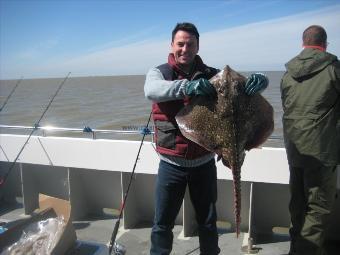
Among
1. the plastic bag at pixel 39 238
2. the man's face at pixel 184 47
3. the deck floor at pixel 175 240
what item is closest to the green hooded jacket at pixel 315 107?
the man's face at pixel 184 47

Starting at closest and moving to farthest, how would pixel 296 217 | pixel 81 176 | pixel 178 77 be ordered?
pixel 178 77, pixel 296 217, pixel 81 176

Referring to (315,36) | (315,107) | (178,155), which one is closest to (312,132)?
(315,107)

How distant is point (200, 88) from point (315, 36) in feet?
4.81

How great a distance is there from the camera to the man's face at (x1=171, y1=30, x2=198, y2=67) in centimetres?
267

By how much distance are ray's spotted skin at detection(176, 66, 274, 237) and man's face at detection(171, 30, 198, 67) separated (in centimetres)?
36

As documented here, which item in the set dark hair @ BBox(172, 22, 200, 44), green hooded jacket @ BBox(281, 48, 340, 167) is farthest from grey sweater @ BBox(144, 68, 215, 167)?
green hooded jacket @ BBox(281, 48, 340, 167)

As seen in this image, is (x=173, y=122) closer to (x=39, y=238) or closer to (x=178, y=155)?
(x=178, y=155)

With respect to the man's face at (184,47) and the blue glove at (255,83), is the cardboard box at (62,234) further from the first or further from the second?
the blue glove at (255,83)

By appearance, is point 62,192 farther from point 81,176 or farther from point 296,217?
point 296,217

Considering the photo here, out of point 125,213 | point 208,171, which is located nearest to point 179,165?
point 208,171

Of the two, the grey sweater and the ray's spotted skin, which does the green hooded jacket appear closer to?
the ray's spotted skin

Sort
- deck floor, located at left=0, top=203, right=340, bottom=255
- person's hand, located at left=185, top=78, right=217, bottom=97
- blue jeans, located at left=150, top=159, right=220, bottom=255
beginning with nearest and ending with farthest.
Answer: person's hand, located at left=185, top=78, right=217, bottom=97 < blue jeans, located at left=150, top=159, right=220, bottom=255 < deck floor, located at left=0, top=203, right=340, bottom=255

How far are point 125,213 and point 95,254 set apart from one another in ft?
5.07

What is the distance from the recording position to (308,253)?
3.16 metres
